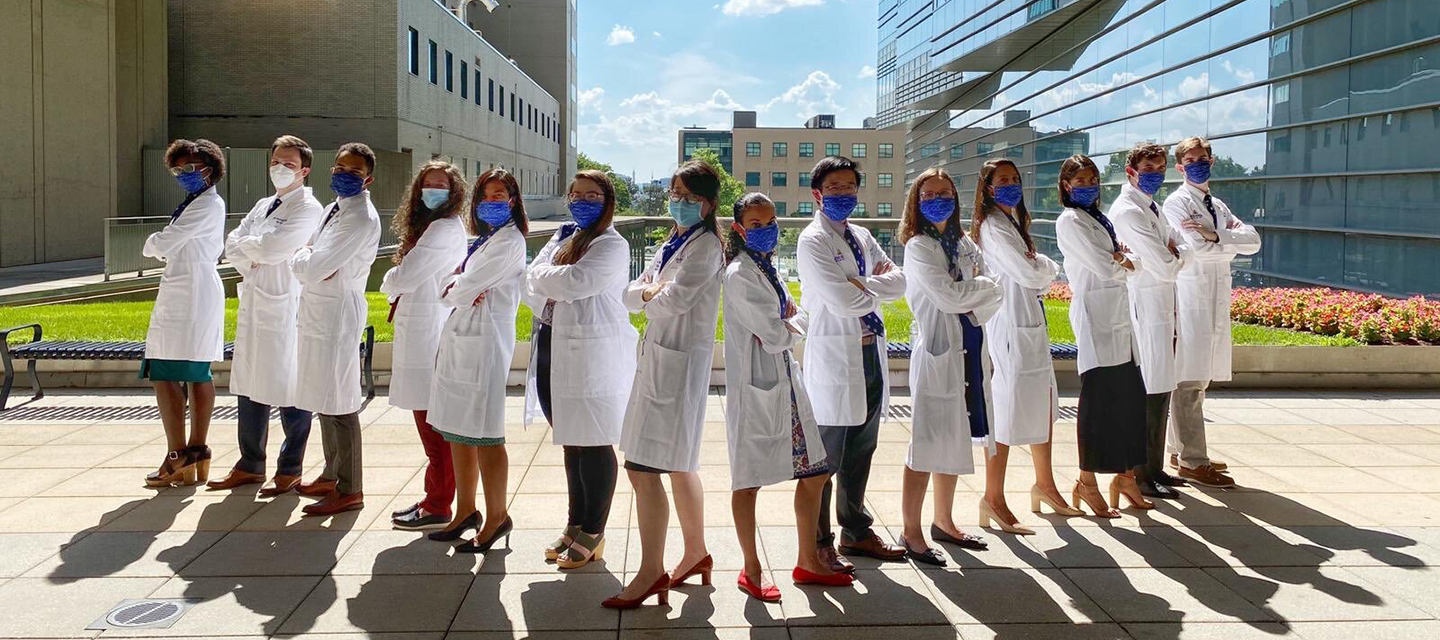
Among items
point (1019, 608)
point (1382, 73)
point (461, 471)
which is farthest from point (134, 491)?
point (1382, 73)

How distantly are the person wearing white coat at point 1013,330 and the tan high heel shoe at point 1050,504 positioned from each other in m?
0.38

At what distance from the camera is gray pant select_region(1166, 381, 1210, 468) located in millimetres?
6680

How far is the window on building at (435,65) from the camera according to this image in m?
40.2

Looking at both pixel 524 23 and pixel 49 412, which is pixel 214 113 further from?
pixel 524 23

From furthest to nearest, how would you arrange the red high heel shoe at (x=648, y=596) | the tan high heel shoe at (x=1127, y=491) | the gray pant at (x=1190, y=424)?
the gray pant at (x=1190, y=424) → the tan high heel shoe at (x=1127, y=491) → the red high heel shoe at (x=648, y=596)

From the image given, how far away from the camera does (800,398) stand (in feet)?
14.6

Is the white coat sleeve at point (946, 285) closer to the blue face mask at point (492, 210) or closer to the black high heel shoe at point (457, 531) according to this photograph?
the blue face mask at point (492, 210)

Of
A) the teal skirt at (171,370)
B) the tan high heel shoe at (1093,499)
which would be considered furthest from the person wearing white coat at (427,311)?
the tan high heel shoe at (1093,499)

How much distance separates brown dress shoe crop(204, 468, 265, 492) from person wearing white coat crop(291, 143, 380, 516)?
0.81 metres

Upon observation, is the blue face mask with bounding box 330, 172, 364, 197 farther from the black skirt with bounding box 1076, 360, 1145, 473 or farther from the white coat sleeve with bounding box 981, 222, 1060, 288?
the black skirt with bounding box 1076, 360, 1145, 473

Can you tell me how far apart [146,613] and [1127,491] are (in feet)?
16.6

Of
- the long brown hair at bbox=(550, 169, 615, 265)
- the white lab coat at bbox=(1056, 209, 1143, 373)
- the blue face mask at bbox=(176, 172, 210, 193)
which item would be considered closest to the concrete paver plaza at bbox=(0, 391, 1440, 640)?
the white lab coat at bbox=(1056, 209, 1143, 373)

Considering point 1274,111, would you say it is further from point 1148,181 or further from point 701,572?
point 701,572

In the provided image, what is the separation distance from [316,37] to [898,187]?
5504cm
